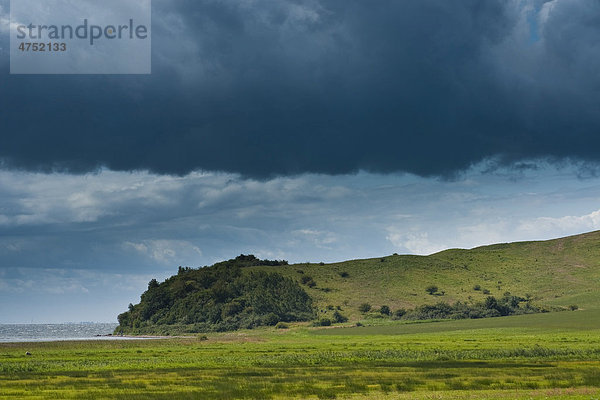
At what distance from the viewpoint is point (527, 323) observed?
169500 mm

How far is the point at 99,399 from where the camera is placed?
181 ft

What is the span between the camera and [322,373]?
240 feet

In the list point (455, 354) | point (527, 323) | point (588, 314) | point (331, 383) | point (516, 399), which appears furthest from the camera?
point (588, 314)

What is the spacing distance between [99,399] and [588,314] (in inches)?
6266

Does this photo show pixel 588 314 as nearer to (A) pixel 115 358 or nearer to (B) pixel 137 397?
(A) pixel 115 358

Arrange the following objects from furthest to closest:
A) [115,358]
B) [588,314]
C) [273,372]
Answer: [588,314] → [115,358] → [273,372]

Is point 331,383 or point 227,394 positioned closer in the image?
point 227,394

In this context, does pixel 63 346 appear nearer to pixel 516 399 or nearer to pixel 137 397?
pixel 137 397

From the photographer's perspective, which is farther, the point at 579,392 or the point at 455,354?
the point at 455,354

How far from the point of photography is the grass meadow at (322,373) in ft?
187

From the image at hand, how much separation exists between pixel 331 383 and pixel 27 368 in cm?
4403

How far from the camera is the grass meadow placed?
5697 centimetres

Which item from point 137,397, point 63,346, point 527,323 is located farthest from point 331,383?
point 527,323

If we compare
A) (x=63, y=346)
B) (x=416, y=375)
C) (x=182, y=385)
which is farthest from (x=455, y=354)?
(x=63, y=346)
